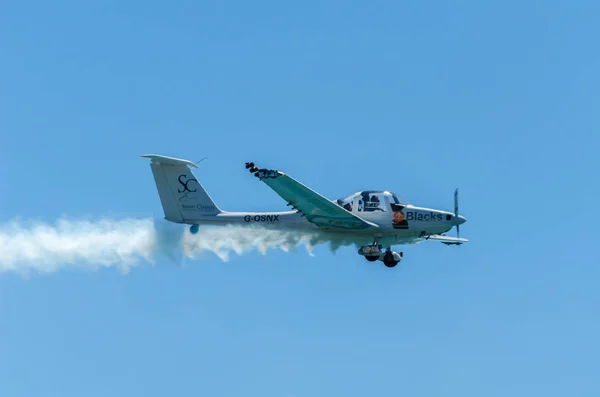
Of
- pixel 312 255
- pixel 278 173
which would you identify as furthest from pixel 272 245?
pixel 278 173

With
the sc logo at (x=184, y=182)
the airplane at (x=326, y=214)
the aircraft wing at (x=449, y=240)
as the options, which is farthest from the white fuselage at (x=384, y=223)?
the aircraft wing at (x=449, y=240)

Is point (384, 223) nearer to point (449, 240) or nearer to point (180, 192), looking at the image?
point (449, 240)

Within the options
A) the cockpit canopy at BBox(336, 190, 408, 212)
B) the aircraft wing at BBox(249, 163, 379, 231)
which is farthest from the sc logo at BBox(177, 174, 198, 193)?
the cockpit canopy at BBox(336, 190, 408, 212)

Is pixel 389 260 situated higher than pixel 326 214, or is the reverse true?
pixel 326 214

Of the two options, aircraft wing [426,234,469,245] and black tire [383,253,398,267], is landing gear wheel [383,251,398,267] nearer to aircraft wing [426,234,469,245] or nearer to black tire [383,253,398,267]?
black tire [383,253,398,267]

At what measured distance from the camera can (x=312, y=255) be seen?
6500 cm

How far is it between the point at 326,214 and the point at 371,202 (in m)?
1.96

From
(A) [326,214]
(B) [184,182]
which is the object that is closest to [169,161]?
(B) [184,182]

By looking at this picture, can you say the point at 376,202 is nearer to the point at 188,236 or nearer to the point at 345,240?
the point at 345,240

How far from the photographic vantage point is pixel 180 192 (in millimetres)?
66500

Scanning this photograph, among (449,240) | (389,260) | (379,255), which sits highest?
(449,240)

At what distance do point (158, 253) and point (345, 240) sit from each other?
7952 millimetres

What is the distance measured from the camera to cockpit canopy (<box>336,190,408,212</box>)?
210 ft

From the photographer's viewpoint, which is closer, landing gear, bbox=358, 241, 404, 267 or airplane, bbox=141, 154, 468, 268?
airplane, bbox=141, 154, 468, 268
